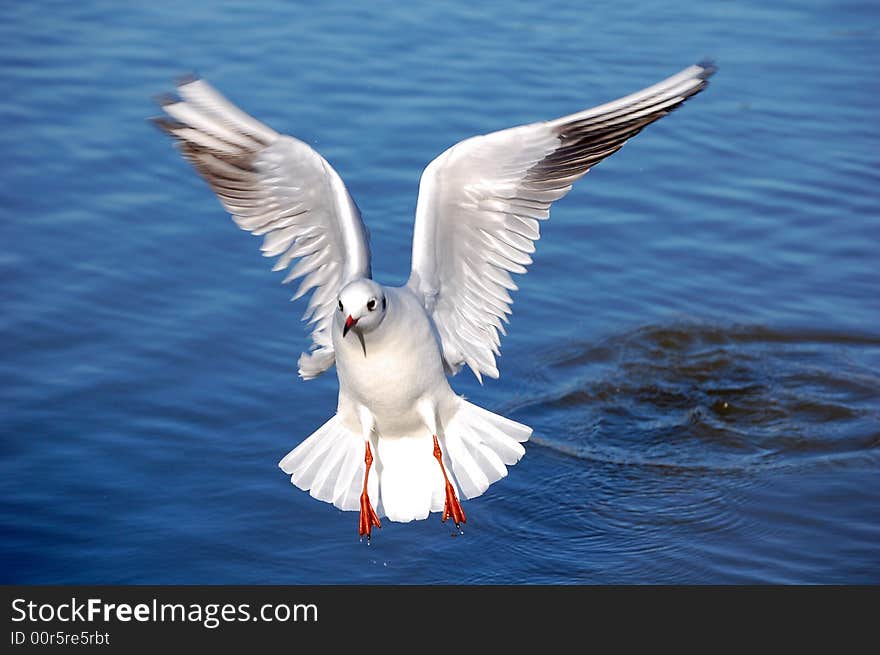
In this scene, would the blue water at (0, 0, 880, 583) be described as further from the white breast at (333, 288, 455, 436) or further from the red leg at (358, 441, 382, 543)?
the white breast at (333, 288, 455, 436)

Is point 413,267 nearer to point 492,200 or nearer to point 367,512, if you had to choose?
point 492,200

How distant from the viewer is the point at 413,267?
658 cm

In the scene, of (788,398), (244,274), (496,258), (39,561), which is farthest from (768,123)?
(39,561)

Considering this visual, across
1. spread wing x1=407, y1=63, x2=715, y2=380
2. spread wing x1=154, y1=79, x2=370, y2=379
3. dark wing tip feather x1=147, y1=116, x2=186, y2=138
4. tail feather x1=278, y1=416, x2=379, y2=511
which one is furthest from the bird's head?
dark wing tip feather x1=147, y1=116, x2=186, y2=138

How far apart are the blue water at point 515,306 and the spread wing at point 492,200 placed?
3.68ft

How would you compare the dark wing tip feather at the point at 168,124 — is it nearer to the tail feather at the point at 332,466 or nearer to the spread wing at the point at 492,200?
the spread wing at the point at 492,200

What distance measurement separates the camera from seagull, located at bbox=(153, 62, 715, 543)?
621 cm

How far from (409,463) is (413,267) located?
933 millimetres

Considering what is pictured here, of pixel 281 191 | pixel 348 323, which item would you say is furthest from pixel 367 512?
pixel 281 191

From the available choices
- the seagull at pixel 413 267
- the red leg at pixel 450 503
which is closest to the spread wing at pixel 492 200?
the seagull at pixel 413 267

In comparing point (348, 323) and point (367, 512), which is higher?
point (348, 323)

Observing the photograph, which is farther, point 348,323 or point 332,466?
point 332,466

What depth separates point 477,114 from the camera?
11.5 metres

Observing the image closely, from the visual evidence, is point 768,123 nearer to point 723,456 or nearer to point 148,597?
point 723,456
